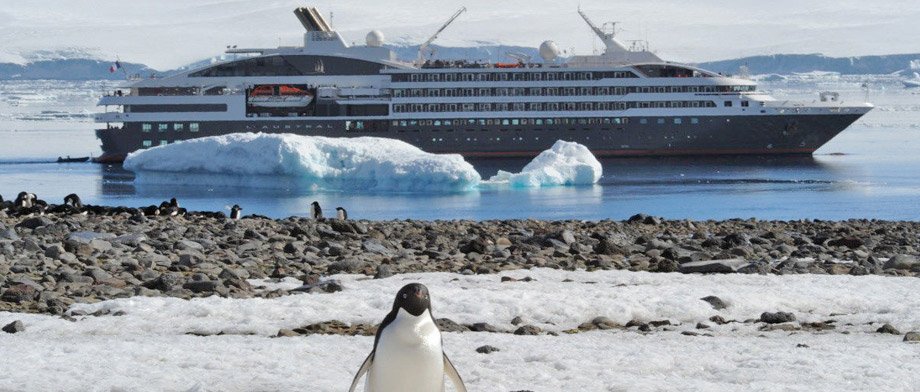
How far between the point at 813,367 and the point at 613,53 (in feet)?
210

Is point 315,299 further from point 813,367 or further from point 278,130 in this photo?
point 278,130

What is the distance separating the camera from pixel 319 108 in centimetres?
6800

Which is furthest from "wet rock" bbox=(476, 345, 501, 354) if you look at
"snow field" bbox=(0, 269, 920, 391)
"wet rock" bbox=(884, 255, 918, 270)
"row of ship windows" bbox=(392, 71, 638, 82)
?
"row of ship windows" bbox=(392, 71, 638, 82)

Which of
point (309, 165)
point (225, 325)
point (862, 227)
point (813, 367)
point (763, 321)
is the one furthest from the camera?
point (309, 165)

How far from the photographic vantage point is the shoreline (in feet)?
32.8

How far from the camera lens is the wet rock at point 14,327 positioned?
804 cm

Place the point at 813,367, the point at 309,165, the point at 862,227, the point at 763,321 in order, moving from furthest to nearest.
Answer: the point at 309,165 → the point at 862,227 → the point at 763,321 → the point at 813,367

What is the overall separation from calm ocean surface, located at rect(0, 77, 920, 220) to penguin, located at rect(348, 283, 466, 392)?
88.8 feet

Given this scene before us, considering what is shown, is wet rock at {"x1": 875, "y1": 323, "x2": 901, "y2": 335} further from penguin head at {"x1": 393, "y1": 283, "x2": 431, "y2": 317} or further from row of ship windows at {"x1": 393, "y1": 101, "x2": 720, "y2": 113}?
row of ship windows at {"x1": 393, "y1": 101, "x2": 720, "y2": 113}

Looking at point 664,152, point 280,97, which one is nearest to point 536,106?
point 664,152

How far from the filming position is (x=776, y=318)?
8.96m

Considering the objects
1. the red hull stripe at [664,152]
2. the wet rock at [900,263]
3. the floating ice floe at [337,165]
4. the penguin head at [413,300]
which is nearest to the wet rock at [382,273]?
the wet rock at [900,263]

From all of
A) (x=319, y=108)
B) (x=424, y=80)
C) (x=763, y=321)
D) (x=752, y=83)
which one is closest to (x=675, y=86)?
(x=752, y=83)

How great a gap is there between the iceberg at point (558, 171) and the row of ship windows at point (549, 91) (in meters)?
21.7
